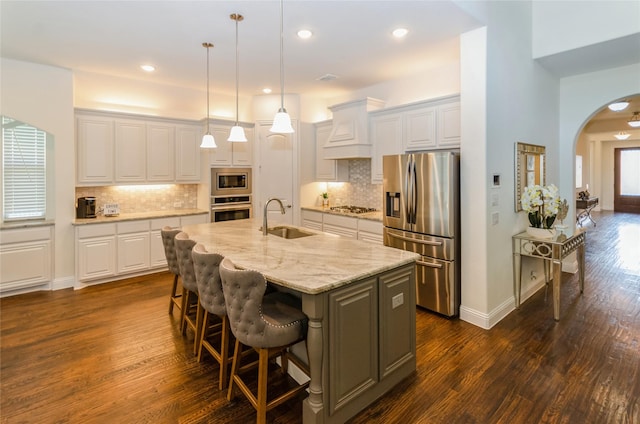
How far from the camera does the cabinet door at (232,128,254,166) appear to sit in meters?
5.80

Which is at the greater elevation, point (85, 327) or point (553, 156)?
point (553, 156)

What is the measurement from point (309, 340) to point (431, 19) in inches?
119

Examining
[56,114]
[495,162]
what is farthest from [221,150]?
[495,162]

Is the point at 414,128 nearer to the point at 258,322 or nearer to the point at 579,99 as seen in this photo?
the point at 579,99

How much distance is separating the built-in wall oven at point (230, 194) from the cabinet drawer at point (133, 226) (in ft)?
3.40

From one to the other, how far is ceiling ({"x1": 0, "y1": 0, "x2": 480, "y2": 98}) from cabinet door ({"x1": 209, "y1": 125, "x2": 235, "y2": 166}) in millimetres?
850

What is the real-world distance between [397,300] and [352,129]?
3.39m

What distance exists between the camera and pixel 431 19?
3139 mm

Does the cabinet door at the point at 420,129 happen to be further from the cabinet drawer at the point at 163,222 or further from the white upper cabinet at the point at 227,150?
the cabinet drawer at the point at 163,222

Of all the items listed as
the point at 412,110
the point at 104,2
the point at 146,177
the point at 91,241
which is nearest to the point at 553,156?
the point at 412,110

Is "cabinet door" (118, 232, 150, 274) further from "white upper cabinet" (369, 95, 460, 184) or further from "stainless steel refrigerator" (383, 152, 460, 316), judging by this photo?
"stainless steel refrigerator" (383, 152, 460, 316)

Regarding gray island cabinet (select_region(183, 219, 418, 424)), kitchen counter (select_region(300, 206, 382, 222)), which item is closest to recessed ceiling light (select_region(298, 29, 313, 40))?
gray island cabinet (select_region(183, 219, 418, 424))

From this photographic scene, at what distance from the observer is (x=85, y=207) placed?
15.5 ft

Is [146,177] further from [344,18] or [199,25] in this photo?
[344,18]
